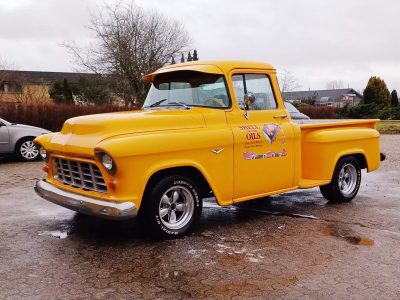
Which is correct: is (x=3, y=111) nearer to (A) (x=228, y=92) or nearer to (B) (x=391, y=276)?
(A) (x=228, y=92)

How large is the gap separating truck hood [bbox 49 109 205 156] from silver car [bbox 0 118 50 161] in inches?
310

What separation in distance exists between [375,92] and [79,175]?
42.0 metres

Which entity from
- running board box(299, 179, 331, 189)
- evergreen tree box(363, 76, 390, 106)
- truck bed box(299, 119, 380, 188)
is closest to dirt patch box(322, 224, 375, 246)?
running board box(299, 179, 331, 189)

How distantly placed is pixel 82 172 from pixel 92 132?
1.58 ft

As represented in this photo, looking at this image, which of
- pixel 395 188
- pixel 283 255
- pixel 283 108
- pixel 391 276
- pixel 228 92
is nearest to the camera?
pixel 391 276

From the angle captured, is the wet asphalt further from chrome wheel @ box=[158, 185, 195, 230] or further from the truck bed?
the truck bed

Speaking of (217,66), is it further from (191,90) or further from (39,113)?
(39,113)

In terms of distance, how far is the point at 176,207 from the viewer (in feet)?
17.3

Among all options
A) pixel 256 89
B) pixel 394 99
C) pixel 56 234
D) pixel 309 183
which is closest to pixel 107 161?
pixel 56 234

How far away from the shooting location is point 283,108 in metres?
6.39

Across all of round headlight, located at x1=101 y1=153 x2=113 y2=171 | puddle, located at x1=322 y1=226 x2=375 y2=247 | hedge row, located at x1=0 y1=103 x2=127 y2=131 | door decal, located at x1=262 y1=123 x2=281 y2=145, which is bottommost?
puddle, located at x1=322 y1=226 x2=375 y2=247

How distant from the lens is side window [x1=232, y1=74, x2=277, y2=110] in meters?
5.93

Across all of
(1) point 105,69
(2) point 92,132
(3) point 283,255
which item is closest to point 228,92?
(2) point 92,132

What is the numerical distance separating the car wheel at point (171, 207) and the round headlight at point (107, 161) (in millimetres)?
552
